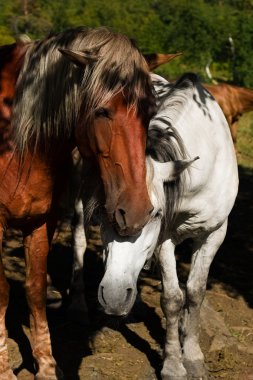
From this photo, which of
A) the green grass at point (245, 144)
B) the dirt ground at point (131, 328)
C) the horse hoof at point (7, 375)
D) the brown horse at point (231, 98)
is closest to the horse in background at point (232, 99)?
the brown horse at point (231, 98)

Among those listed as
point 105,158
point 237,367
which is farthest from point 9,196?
point 237,367

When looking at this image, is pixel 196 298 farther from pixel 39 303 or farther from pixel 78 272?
pixel 78 272

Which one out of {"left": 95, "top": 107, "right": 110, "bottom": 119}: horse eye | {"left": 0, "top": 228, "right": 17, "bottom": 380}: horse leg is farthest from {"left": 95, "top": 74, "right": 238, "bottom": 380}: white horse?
{"left": 0, "top": 228, "right": 17, "bottom": 380}: horse leg

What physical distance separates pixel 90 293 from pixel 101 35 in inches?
113

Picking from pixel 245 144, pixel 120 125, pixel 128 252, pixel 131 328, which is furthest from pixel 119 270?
pixel 245 144

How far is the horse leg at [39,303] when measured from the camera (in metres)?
3.54

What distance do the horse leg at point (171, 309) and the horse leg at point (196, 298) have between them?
0.10 m

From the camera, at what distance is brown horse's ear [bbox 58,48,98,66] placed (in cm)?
264

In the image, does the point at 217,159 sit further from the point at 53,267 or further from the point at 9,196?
the point at 53,267

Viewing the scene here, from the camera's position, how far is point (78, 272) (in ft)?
16.0

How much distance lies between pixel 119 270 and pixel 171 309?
115 cm

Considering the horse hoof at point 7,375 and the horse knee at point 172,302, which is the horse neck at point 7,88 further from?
the horse knee at point 172,302

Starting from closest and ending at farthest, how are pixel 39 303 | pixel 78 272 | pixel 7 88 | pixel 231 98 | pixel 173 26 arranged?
pixel 7 88
pixel 39 303
pixel 78 272
pixel 231 98
pixel 173 26

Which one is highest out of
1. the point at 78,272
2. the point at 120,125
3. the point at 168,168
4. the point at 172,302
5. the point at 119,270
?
the point at 120,125
